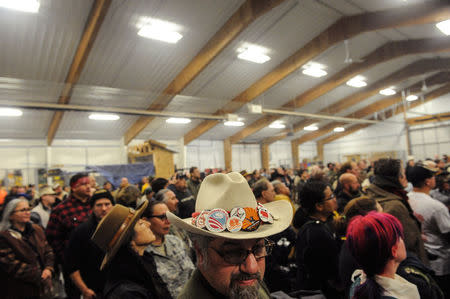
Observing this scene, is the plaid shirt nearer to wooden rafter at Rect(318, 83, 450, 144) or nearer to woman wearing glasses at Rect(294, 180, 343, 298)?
woman wearing glasses at Rect(294, 180, 343, 298)

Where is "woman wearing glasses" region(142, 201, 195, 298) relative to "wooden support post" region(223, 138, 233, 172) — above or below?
below

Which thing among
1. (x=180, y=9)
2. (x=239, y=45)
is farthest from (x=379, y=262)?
(x=239, y=45)

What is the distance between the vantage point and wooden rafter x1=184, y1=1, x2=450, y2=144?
6.07 m

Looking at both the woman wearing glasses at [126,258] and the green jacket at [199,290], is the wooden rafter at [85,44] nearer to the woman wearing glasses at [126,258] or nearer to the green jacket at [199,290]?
the woman wearing glasses at [126,258]

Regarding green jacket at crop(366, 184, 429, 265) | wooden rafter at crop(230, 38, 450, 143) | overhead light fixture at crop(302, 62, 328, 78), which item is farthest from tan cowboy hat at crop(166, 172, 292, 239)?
wooden rafter at crop(230, 38, 450, 143)

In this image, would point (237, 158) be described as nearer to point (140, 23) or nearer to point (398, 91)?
point (398, 91)

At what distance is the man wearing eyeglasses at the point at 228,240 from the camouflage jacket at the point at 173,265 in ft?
2.74

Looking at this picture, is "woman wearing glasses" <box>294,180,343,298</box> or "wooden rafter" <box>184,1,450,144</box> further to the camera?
"wooden rafter" <box>184,1,450,144</box>

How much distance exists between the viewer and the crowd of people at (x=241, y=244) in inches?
40.6

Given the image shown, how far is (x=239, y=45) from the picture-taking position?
7758 millimetres

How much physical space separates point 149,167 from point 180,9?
5.74 m

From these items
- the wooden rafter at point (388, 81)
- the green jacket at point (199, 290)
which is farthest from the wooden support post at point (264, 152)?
the green jacket at point (199, 290)

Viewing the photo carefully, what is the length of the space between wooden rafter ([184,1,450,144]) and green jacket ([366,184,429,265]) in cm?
599

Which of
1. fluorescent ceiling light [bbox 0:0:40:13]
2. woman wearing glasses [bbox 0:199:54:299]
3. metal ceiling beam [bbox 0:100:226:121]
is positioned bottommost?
woman wearing glasses [bbox 0:199:54:299]
